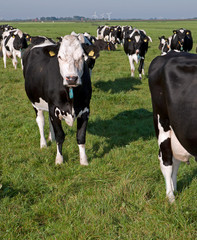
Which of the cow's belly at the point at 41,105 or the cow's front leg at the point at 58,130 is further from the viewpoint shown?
the cow's belly at the point at 41,105

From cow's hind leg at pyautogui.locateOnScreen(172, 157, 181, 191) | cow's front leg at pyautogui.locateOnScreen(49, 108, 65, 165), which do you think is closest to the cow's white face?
cow's front leg at pyautogui.locateOnScreen(49, 108, 65, 165)

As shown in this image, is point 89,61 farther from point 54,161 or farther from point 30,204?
point 30,204

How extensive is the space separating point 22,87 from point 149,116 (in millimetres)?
5356

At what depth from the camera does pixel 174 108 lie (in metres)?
2.88

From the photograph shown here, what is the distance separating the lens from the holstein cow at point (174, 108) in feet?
8.96

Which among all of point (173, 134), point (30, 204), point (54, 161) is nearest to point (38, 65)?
point (54, 161)

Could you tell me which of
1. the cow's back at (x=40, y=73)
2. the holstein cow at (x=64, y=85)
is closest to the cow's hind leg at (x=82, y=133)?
the holstein cow at (x=64, y=85)

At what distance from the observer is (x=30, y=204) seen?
11.8 feet

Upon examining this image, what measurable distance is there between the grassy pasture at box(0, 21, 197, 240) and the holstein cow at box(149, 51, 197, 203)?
16.9 inches

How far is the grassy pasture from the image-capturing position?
117 inches

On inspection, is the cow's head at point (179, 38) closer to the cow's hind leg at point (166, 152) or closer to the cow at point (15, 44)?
the cow at point (15, 44)

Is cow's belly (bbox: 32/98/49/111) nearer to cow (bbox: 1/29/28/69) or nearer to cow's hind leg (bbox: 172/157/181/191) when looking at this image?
cow's hind leg (bbox: 172/157/181/191)

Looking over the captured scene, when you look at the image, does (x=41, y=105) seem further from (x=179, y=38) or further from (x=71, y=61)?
(x=179, y=38)

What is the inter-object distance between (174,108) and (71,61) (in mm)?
1853
